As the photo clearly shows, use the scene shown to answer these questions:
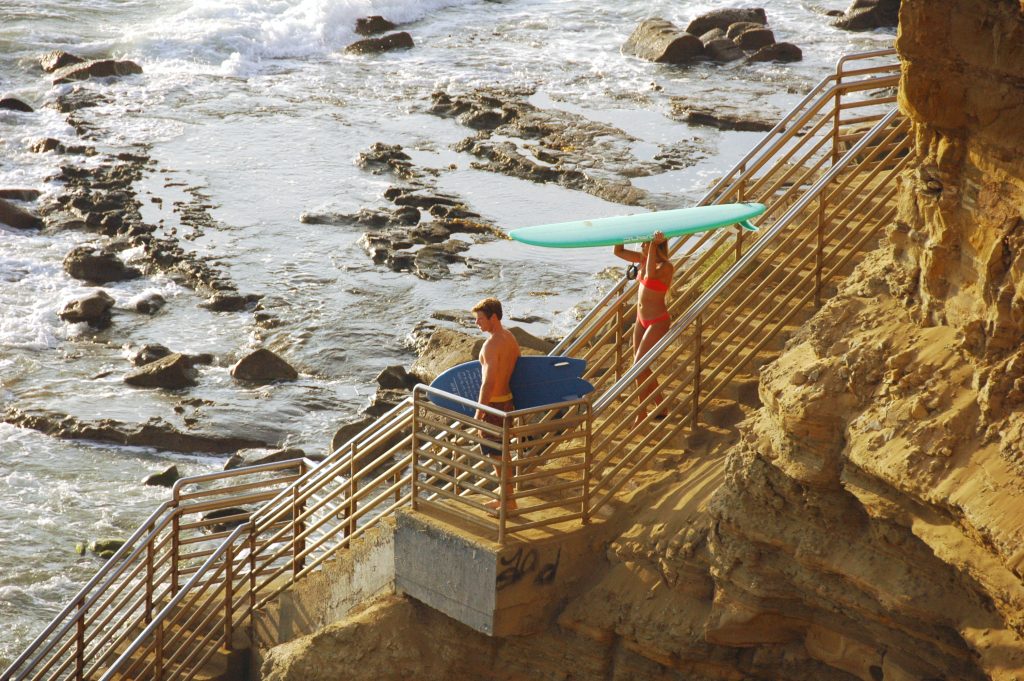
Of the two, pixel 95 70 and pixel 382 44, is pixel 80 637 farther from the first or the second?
pixel 382 44

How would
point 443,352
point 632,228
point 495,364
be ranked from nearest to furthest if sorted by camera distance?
point 495,364, point 632,228, point 443,352

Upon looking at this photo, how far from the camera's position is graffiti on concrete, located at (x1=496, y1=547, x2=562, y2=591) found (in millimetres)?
8781

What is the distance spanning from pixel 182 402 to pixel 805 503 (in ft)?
38.6

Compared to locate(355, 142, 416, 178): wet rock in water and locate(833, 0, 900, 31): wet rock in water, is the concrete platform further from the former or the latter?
locate(833, 0, 900, 31): wet rock in water

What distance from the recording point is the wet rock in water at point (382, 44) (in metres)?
35.9

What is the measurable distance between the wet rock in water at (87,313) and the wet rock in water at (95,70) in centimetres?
1323

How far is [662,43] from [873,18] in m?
6.15

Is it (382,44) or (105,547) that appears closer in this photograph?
(105,547)

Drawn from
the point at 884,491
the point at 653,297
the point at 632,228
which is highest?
the point at 632,228

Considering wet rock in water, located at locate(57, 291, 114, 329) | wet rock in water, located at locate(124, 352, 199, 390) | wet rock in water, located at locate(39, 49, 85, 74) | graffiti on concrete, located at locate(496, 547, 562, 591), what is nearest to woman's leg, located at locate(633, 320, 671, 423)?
graffiti on concrete, located at locate(496, 547, 562, 591)

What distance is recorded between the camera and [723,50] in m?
33.7

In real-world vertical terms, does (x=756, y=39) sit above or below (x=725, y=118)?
above

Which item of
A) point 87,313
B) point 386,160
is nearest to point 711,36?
point 386,160

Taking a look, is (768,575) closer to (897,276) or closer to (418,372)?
(897,276)
